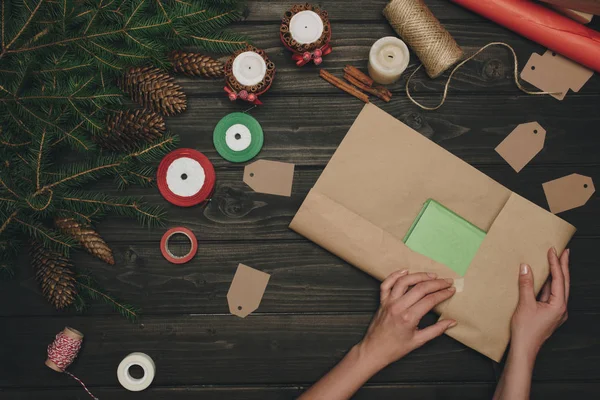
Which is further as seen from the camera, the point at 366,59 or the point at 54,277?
the point at 366,59

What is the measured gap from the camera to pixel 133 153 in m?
0.94

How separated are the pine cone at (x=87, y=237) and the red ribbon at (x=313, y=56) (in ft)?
2.08

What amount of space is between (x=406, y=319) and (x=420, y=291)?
0.07 metres

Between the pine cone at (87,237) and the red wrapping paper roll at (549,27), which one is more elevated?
the red wrapping paper roll at (549,27)

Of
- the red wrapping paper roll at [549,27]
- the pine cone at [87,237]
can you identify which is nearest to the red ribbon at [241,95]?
the pine cone at [87,237]

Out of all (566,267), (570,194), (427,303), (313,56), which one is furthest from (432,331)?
(313,56)

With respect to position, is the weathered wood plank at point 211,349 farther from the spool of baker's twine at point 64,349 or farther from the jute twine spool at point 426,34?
the jute twine spool at point 426,34

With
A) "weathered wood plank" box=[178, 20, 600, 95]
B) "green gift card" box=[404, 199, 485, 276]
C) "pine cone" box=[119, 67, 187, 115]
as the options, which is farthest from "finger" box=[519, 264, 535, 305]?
"pine cone" box=[119, 67, 187, 115]

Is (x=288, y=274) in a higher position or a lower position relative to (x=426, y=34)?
lower

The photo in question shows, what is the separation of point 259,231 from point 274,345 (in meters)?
0.28

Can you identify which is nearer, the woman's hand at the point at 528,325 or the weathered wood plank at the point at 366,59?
the woman's hand at the point at 528,325

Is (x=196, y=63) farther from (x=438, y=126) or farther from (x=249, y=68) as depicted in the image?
(x=438, y=126)

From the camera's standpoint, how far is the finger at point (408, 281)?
3.09 ft

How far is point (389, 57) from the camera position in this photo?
97 cm
